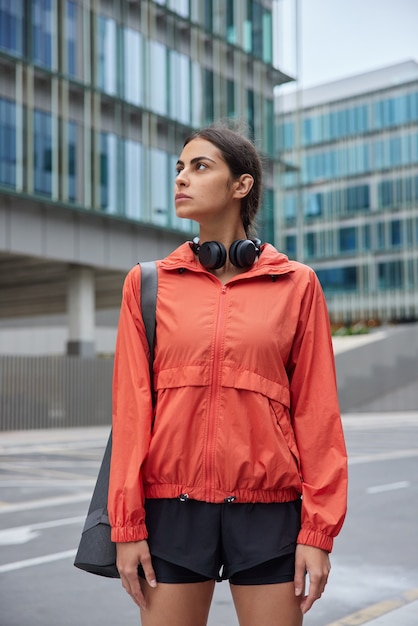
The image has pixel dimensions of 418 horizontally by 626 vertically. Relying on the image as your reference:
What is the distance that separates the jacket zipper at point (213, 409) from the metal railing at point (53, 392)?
24647 millimetres

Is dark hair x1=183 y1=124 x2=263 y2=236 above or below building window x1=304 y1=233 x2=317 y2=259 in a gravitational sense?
below

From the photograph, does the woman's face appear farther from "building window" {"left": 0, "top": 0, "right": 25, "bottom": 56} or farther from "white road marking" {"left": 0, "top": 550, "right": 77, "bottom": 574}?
"building window" {"left": 0, "top": 0, "right": 25, "bottom": 56}

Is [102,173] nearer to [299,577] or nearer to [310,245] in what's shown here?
[299,577]

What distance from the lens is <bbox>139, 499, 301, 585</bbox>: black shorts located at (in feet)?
8.34

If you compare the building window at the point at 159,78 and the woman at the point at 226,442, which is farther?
the building window at the point at 159,78

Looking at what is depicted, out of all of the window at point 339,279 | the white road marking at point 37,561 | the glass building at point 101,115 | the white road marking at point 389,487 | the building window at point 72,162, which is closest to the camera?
the white road marking at point 37,561

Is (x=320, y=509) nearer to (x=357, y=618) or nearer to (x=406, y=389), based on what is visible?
(x=357, y=618)

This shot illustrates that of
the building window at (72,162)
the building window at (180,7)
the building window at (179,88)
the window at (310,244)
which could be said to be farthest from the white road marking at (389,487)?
the window at (310,244)

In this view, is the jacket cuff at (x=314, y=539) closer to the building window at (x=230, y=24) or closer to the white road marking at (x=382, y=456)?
the white road marking at (x=382, y=456)

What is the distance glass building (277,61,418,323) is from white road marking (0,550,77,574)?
59498 mm

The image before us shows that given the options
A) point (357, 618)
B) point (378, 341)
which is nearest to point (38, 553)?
point (357, 618)

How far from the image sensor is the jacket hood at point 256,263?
2730 mm

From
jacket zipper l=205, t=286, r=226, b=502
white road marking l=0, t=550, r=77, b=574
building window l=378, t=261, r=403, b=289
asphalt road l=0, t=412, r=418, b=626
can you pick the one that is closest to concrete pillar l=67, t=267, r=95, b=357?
asphalt road l=0, t=412, r=418, b=626

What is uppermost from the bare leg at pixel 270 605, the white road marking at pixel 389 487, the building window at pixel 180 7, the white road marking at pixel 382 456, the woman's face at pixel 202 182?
the building window at pixel 180 7
